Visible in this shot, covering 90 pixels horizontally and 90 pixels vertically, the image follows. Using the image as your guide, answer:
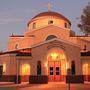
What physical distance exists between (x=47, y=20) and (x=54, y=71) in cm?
1222

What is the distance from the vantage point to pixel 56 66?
129 ft

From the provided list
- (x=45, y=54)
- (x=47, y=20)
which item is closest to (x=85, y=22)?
(x=45, y=54)

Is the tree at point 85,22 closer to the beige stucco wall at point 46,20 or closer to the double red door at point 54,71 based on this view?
the double red door at point 54,71

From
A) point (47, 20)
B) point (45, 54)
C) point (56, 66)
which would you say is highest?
point (47, 20)

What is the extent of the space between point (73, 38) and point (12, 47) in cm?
1143

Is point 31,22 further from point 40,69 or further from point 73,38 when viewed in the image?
point 40,69

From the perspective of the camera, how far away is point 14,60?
39250 millimetres

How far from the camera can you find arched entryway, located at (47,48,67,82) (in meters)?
39.0

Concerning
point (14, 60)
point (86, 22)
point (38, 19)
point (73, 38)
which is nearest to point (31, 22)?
point (38, 19)

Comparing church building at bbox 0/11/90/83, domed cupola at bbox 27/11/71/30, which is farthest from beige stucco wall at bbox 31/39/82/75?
domed cupola at bbox 27/11/71/30


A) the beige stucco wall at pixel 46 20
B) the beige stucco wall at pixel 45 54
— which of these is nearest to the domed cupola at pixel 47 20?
the beige stucco wall at pixel 46 20

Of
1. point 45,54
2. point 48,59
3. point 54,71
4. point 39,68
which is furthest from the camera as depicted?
point 54,71

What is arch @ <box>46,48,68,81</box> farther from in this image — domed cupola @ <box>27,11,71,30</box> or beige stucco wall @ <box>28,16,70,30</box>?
beige stucco wall @ <box>28,16,70,30</box>

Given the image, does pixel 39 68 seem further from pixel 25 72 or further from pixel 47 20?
pixel 47 20
